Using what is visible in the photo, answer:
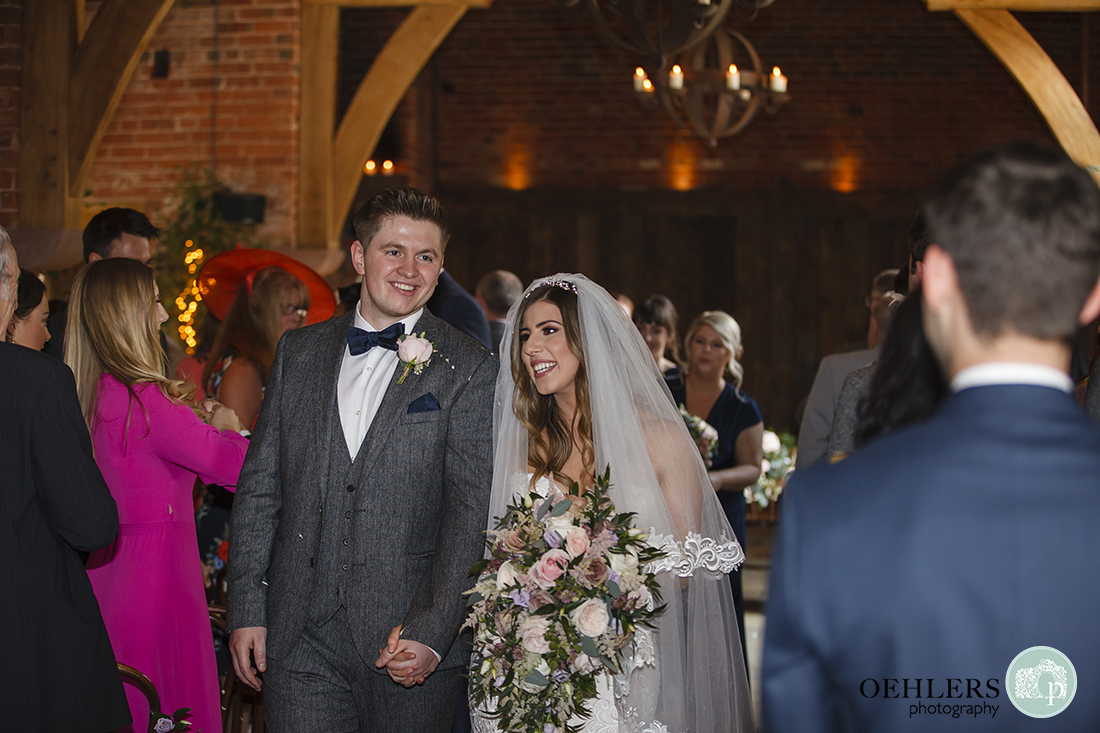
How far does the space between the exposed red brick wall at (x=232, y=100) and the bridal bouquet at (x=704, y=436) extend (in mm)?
3213

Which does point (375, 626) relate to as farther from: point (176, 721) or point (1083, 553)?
point (1083, 553)

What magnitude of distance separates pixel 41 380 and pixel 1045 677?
1843mm

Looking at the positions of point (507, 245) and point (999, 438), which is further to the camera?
point (507, 245)

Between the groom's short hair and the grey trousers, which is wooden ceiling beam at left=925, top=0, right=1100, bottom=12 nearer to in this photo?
the groom's short hair

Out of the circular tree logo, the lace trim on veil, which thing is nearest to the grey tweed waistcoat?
the lace trim on veil

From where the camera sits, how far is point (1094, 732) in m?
1.07

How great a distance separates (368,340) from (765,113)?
7990mm

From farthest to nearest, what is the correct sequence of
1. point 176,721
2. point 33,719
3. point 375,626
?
point 176,721, point 375,626, point 33,719

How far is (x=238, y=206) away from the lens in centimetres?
634

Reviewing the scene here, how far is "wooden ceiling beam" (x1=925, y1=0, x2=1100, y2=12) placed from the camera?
611cm

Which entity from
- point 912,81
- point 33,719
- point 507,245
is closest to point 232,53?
point 507,245

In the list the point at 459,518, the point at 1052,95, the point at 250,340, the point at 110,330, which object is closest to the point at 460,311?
the point at 250,340

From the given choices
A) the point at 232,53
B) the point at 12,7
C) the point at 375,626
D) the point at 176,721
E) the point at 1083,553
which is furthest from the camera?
the point at 232,53

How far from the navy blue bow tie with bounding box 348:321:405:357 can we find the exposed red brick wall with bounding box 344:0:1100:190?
7835 millimetres
